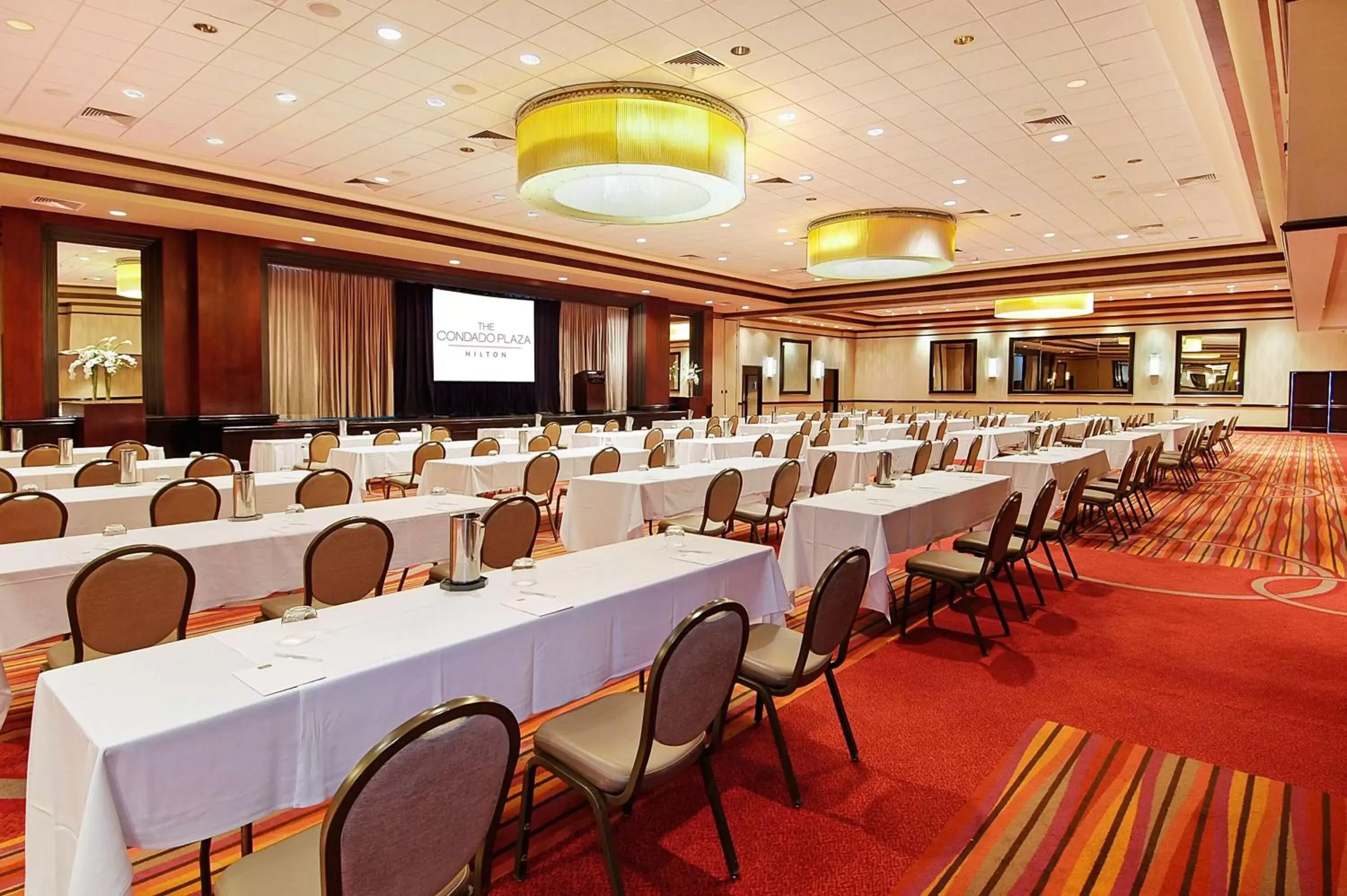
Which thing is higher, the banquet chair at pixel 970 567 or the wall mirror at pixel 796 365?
the wall mirror at pixel 796 365

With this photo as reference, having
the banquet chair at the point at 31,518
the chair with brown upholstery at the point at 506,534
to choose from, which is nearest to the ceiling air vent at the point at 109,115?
the banquet chair at the point at 31,518

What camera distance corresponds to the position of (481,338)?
15.5 m

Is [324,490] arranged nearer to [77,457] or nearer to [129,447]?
[129,447]

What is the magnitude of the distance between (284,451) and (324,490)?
17.5 feet

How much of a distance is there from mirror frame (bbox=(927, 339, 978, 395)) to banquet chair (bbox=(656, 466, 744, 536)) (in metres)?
24.2

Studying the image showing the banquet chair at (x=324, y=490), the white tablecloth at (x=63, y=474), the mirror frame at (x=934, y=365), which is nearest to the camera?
the banquet chair at (x=324, y=490)

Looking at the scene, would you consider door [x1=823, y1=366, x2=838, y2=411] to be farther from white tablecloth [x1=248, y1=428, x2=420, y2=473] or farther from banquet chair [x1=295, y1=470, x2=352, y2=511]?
banquet chair [x1=295, y1=470, x2=352, y2=511]

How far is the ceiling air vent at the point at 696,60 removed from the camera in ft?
19.0

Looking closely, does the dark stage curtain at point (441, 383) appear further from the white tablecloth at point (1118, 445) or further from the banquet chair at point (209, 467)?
the white tablecloth at point (1118, 445)

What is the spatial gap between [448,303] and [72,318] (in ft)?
28.6

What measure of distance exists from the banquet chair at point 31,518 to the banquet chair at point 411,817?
3.70 meters

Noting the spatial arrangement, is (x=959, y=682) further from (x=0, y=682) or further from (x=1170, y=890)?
(x=0, y=682)

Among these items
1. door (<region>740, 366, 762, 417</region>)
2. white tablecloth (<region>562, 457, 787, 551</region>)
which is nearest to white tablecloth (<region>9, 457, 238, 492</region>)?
white tablecloth (<region>562, 457, 787, 551</region>)

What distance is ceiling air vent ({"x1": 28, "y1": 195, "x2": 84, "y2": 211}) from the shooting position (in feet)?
29.3
